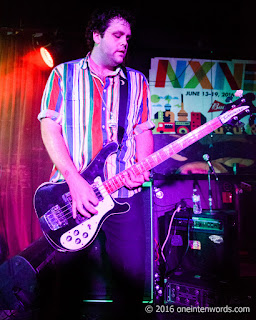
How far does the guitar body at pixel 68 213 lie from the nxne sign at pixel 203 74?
9.61 ft

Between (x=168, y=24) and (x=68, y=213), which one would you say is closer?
(x=68, y=213)

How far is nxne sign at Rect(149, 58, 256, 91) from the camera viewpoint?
3.92 m

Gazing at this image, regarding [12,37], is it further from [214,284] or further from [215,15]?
[214,284]

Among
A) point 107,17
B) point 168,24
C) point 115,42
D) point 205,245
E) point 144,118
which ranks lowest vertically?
point 205,245

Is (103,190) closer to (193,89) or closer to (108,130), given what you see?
(108,130)

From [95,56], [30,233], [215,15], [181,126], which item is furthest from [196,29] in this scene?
[30,233]

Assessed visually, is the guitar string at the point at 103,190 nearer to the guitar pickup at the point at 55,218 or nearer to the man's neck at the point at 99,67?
the guitar pickup at the point at 55,218

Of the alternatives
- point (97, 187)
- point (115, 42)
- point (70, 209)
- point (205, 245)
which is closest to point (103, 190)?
point (97, 187)

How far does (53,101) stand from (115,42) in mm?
582

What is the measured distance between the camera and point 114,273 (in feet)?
4.63

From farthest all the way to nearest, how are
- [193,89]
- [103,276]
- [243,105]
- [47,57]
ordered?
[193,89], [47,57], [103,276], [243,105]

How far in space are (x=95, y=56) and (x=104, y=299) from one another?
6.90ft

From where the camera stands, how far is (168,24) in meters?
3.73

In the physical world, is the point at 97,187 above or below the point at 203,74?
below
